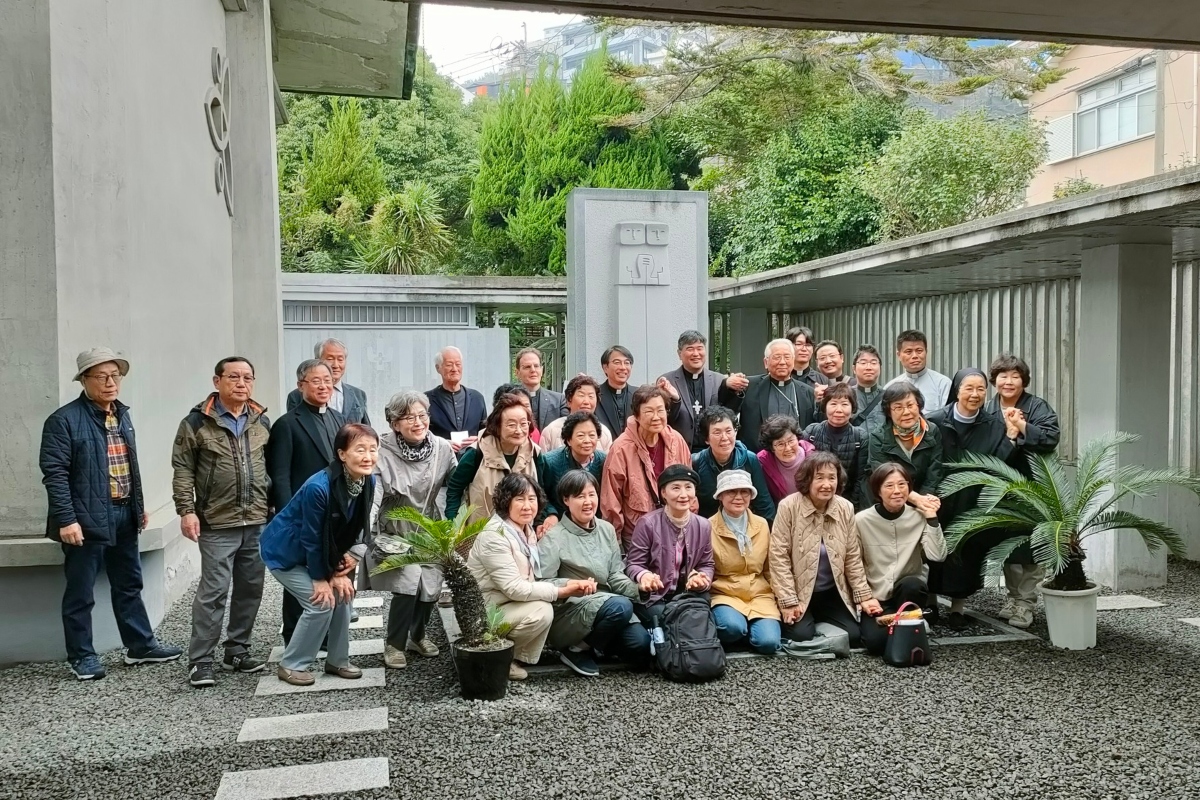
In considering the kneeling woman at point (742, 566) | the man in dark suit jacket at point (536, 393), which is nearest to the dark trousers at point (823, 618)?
the kneeling woman at point (742, 566)

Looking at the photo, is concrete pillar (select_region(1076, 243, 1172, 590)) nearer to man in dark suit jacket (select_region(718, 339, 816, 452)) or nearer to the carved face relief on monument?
man in dark suit jacket (select_region(718, 339, 816, 452))

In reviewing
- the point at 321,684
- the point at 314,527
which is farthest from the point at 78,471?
the point at 321,684

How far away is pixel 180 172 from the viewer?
816 centimetres

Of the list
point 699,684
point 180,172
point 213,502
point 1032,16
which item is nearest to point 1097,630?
point 699,684

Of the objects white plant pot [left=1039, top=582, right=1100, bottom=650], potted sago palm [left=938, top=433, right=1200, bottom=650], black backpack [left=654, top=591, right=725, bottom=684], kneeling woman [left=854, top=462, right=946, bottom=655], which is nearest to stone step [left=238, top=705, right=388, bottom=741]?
black backpack [left=654, top=591, right=725, bottom=684]

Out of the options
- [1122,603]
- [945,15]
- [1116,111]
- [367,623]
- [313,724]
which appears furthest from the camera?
[1116,111]

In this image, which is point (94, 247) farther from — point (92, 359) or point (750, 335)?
point (750, 335)

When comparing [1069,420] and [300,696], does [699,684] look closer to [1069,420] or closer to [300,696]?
[300,696]

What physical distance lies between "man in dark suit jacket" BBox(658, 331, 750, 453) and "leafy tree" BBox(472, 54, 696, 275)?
2045 centimetres

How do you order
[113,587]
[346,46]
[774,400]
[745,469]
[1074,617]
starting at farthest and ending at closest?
[346,46] < [774,400] < [745,469] < [1074,617] < [113,587]

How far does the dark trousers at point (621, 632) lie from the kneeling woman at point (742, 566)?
0.52 m

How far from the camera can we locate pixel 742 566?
5.78m

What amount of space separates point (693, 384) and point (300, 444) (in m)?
2.88

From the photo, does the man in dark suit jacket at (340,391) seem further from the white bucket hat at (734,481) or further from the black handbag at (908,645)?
the black handbag at (908,645)
